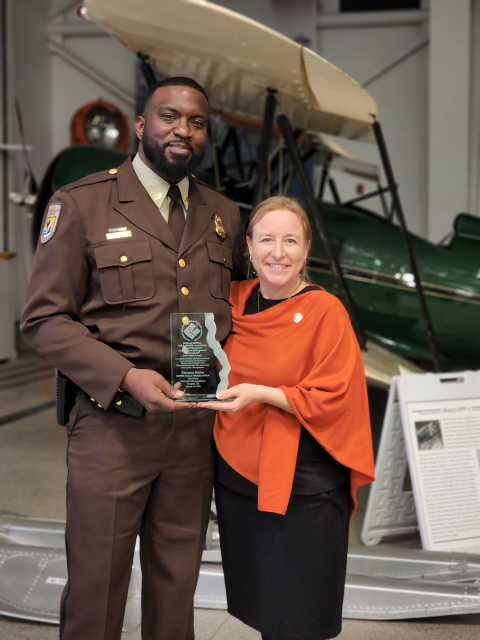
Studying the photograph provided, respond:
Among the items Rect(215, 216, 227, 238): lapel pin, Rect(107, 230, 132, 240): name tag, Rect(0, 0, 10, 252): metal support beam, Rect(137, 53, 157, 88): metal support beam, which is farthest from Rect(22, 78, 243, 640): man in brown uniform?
Rect(0, 0, 10, 252): metal support beam

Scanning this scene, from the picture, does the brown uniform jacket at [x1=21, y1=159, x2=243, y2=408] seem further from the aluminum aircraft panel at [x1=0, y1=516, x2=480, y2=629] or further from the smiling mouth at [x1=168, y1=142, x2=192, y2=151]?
the aluminum aircraft panel at [x1=0, y1=516, x2=480, y2=629]

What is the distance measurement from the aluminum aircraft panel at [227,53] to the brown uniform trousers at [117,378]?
5.02ft

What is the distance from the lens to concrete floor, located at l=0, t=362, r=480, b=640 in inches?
83.5

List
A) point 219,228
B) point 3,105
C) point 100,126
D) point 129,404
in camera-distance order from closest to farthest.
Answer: point 129,404 < point 219,228 < point 3,105 < point 100,126

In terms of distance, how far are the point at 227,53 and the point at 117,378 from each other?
7.32 ft

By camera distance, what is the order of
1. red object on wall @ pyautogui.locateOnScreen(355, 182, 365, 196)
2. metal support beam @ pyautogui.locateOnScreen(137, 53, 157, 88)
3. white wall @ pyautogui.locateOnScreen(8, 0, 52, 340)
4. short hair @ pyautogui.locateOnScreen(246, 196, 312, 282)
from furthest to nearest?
red object on wall @ pyautogui.locateOnScreen(355, 182, 365, 196), white wall @ pyautogui.locateOnScreen(8, 0, 52, 340), metal support beam @ pyautogui.locateOnScreen(137, 53, 157, 88), short hair @ pyautogui.locateOnScreen(246, 196, 312, 282)

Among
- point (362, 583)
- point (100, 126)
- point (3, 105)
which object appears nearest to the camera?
point (362, 583)

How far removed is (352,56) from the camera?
8.98 m

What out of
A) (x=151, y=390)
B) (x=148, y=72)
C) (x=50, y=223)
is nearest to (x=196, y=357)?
(x=151, y=390)

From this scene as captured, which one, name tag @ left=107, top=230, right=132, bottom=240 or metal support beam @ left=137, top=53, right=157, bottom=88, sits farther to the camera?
metal support beam @ left=137, top=53, right=157, bottom=88

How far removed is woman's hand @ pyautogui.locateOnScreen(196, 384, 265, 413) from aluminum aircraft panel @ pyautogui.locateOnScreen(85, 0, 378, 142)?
1.97 m

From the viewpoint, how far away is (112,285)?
1453mm

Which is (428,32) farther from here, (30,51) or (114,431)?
(114,431)

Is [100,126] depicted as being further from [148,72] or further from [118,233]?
[118,233]
